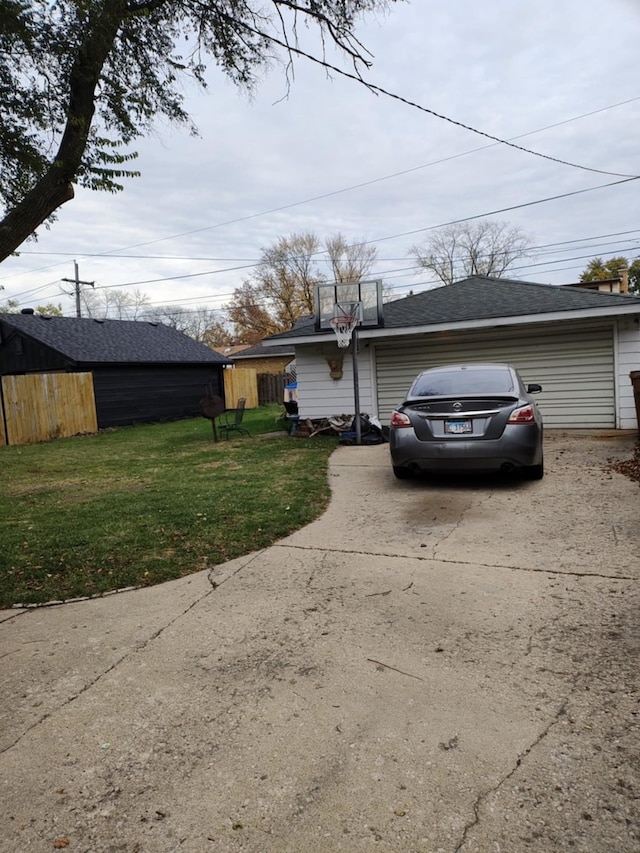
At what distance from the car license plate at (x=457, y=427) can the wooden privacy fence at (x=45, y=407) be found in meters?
14.1

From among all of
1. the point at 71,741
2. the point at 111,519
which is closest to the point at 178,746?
the point at 71,741

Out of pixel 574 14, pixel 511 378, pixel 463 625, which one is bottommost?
pixel 463 625

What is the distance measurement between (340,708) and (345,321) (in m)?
9.74

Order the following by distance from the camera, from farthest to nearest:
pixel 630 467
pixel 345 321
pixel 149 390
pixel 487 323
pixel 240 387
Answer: pixel 240 387
pixel 149 390
pixel 345 321
pixel 487 323
pixel 630 467

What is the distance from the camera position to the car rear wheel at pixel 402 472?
692 cm

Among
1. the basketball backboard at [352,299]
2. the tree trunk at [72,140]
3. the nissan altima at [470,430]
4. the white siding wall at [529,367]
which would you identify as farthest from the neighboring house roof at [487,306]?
the tree trunk at [72,140]

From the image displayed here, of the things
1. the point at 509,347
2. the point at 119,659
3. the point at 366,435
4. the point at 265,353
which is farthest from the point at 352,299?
the point at 265,353

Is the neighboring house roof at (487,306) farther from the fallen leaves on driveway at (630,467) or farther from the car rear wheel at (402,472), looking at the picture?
the car rear wheel at (402,472)

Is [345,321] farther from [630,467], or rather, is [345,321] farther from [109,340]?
[109,340]

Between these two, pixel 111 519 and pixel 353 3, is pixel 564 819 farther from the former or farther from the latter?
pixel 353 3

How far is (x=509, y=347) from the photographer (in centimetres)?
1173

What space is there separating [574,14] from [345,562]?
24.5ft

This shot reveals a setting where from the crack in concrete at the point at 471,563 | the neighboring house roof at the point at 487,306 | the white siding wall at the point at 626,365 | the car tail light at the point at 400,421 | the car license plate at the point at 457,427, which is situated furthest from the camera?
the white siding wall at the point at 626,365

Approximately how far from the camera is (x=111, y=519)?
593 cm
